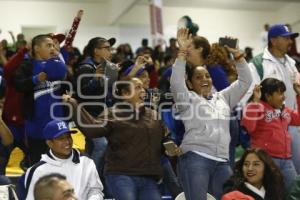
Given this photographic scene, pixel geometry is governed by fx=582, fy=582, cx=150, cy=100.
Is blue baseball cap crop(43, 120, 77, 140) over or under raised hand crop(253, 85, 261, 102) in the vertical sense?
under

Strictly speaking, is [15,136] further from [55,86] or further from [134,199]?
[134,199]

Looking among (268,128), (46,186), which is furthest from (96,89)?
(46,186)

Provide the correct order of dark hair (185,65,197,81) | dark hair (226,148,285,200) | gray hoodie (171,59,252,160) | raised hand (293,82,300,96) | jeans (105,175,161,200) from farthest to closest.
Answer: raised hand (293,82,300,96) → dark hair (185,65,197,81) → gray hoodie (171,59,252,160) → dark hair (226,148,285,200) → jeans (105,175,161,200)

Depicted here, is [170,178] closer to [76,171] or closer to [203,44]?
[76,171]

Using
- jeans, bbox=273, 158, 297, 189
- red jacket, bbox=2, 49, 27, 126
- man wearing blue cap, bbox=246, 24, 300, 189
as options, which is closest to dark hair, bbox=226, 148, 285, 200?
jeans, bbox=273, 158, 297, 189

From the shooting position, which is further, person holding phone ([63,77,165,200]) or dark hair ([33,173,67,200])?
person holding phone ([63,77,165,200])

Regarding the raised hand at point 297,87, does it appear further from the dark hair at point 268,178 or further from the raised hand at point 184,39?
the raised hand at point 184,39

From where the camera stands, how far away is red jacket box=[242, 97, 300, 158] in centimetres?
494

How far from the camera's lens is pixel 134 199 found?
4.04 meters

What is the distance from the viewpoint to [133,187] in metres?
4.10

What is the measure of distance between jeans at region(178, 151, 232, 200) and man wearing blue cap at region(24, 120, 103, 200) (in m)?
0.65

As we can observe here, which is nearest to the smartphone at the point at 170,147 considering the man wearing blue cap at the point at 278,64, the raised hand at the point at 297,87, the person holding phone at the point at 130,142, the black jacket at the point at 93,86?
the person holding phone at the point at 130,142

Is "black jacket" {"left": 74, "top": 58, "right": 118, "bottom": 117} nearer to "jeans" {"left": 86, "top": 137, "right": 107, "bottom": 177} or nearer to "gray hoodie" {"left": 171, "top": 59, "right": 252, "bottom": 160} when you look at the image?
"jeans" {"left": 86, "top": 137, "right": 107, "bottom": 177}

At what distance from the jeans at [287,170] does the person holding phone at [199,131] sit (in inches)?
24.2
